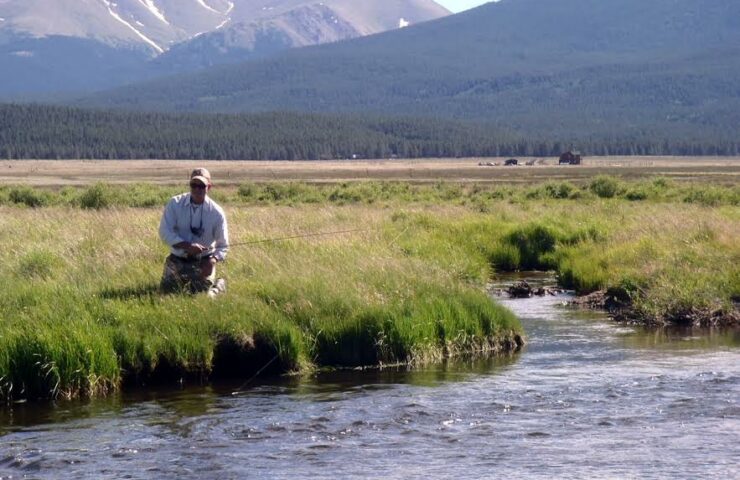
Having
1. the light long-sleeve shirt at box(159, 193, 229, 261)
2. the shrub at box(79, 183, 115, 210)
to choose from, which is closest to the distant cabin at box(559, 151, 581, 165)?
the shrub at box(79, 183, 115, 210)

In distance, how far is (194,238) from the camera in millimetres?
15883

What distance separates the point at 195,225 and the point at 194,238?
6.0 inches

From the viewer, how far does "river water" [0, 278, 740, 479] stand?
1134 cm

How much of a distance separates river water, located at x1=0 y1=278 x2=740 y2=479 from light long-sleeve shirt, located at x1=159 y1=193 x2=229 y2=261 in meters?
2.10

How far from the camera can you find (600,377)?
1485 cm

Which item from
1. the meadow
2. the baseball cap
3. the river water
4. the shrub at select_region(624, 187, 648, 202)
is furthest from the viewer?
the shrub at select_region(624, 187, 648, 202)

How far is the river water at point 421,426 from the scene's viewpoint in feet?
37.2

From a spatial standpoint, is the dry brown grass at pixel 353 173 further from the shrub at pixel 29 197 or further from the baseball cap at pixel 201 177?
the baseball cap at pixel 201 177

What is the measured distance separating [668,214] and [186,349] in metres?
17.3

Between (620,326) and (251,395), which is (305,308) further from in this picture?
(620,326)

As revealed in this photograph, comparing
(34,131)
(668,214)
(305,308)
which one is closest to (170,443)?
(305,308)

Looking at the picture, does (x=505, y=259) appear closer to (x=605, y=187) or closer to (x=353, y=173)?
(x=605, y=187)

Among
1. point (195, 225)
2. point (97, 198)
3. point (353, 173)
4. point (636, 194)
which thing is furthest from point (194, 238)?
point (353, 173)

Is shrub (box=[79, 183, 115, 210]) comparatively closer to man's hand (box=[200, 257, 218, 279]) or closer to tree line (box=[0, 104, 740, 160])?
man's hand (box=[200, 257, 218, 279])
